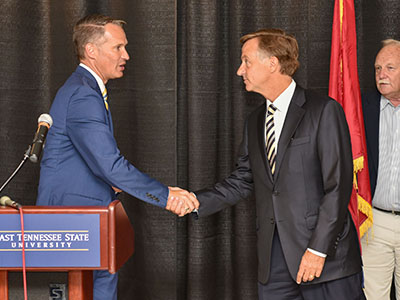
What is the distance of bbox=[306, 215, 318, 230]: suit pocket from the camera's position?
2000 mm

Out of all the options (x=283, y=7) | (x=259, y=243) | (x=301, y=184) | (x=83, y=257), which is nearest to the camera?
(x=83, y=257)

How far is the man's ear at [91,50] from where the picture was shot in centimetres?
228

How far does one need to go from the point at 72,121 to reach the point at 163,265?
1.38m

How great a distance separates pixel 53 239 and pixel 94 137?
23.2 inches

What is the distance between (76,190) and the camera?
207cm

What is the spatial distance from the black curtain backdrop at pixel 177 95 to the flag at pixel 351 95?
32cm

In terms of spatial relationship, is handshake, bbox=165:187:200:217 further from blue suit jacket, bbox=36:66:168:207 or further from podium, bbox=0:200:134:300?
podium, bbox=0:200:134:300

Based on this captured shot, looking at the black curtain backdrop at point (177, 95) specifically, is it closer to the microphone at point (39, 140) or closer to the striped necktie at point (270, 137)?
the striped necktie at point (270, 137)

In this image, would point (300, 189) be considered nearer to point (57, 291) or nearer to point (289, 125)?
point (289, 125)

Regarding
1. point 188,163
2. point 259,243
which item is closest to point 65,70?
→ point 188,163

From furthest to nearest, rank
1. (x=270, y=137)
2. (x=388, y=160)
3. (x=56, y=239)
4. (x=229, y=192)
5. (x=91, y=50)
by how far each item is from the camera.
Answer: (x=388, y=160), (x=229, y=192), (x=91, y=50), (x=270, y=137), (x=56, y=239)

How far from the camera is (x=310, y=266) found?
1940 mm

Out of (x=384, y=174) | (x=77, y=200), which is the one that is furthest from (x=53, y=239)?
(x=384, y=174)

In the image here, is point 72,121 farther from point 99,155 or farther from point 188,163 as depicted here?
point 188,163
